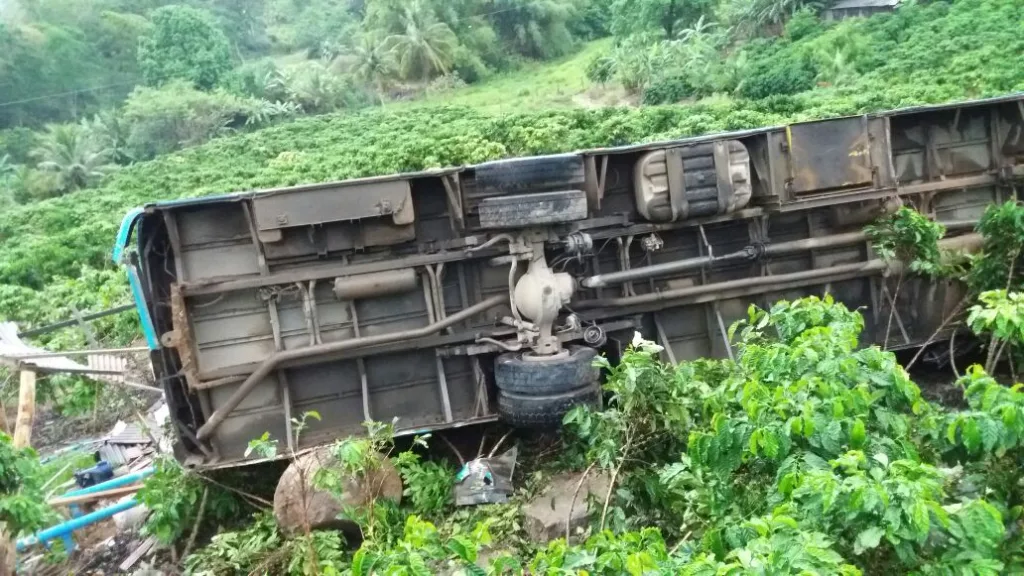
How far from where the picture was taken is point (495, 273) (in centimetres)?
600

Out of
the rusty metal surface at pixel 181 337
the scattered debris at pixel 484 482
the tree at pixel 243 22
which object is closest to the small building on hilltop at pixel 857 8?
the scattered debris at pixel 484 482

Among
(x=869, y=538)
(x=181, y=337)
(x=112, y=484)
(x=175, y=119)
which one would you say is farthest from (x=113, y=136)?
(x=869, y=538)

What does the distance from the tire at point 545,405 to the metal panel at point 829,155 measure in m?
2.50

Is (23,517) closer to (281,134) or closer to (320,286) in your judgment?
(320,286)

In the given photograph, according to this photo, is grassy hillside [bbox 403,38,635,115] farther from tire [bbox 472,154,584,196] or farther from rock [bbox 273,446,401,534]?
rock [bbox 273,446,401,534]

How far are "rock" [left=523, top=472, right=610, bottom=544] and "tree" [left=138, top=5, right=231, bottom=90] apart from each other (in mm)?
45221

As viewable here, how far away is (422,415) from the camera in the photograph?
19.6 feet

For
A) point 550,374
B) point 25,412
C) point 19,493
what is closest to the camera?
point 19,493

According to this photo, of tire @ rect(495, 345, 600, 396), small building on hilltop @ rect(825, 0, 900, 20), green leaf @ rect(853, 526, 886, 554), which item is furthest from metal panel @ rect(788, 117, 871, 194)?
small building on hilltop @ rect(825, 0, 900, 20)

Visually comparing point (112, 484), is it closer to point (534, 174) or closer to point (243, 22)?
point (534, 174)

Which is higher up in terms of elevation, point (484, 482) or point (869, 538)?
point (869, 538)

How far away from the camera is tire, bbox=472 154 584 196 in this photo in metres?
5.30

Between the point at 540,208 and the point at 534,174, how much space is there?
0.27 meters

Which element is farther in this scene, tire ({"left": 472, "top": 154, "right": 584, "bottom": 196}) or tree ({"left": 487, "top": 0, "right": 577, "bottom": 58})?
tree ({"left": 487, "top": 0, "right": 577, "bottom": 58})
